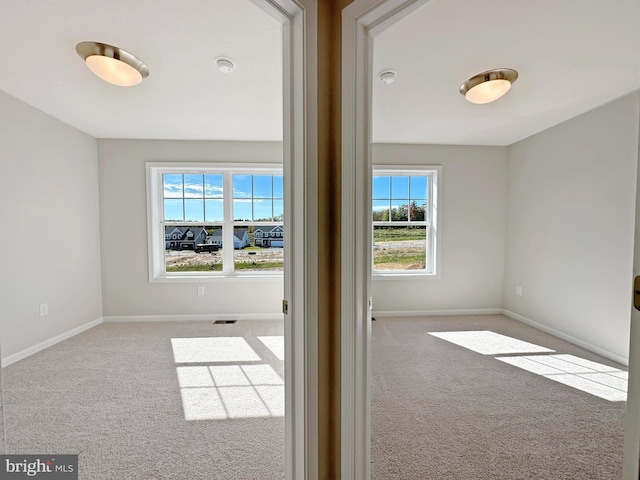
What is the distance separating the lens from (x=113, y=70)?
6.39 ft

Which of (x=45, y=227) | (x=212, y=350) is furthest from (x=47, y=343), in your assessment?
(x=212, y=350)

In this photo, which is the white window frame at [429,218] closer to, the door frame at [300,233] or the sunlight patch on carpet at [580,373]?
the sunlight patch on carpet at [580,373]

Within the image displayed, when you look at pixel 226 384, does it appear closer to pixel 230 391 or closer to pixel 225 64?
pixel 230 391

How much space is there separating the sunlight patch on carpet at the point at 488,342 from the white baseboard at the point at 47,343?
414 centimetres

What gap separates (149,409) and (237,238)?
236 cm

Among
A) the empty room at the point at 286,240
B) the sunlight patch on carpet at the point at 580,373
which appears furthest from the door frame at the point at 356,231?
the sunlight patch on carpet at the point at 580,373

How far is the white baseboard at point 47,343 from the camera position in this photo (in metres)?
2.57

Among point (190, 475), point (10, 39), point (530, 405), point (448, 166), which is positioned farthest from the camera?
point (448, 166)

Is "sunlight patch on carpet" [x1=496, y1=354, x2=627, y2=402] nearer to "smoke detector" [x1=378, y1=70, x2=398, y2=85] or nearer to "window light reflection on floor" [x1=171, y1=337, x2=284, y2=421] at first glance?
"window light reflection on floor" [x1=171, y1=337, x2=284, y2=421]

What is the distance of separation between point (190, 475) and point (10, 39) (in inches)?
113

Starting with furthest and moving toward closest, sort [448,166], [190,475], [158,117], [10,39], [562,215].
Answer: [448,166] < [562,215] < [158,117] < [10,39] < [190,475]

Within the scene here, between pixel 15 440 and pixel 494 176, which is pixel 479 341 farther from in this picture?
pixel 15 440

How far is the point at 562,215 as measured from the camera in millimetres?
3154

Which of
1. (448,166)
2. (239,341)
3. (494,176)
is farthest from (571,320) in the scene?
(239,341)
